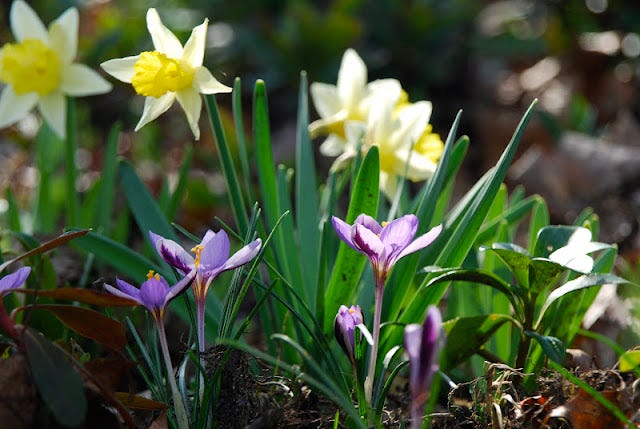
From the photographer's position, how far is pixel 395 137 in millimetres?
1538

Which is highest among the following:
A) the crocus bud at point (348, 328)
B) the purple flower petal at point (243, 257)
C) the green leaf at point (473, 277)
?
the purple flower petal at point (243, 257)

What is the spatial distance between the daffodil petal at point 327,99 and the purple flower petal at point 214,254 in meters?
0.76

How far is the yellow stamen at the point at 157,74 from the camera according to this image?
1263mm

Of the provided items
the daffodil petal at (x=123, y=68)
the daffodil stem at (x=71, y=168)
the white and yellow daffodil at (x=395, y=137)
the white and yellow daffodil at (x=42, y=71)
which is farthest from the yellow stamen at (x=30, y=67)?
the white and yellow daffodil at (x=395, y=137)

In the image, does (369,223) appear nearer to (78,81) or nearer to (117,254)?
(117,254)

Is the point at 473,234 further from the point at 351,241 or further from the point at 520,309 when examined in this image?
the point at 351,241

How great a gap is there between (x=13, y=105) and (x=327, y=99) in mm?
720

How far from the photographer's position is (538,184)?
2.93 m

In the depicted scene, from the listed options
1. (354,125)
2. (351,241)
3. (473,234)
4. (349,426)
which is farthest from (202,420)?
(354,125)

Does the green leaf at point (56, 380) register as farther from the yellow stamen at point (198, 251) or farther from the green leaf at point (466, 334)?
the green leaf at point (466, 334)

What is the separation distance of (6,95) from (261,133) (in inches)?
27.1

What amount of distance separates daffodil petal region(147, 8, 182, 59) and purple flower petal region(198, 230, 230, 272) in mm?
396

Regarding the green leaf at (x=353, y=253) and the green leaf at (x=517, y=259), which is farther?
the green leaf at (x=353, y=253)

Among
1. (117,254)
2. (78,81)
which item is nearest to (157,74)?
(117,254)
